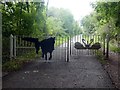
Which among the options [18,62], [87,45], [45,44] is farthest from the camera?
[87,45]

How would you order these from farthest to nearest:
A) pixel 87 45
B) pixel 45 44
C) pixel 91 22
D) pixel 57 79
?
pixel 91 22 < pixel 87 45 < pixel 45 44 < pixel 57 79

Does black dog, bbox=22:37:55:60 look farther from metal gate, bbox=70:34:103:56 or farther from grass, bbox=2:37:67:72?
metal gate, bbox=70:34:103:56

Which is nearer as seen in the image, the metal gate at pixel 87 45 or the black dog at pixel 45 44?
the black dog at pixel 45 44

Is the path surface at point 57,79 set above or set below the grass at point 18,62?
below

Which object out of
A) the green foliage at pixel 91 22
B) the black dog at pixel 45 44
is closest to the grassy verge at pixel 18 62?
the black dog at pixel 45 44

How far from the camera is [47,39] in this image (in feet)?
42.0

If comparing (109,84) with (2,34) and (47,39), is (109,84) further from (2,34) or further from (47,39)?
(2,34)

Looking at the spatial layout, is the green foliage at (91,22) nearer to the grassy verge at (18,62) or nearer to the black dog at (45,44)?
the grassy verge at (18,62)

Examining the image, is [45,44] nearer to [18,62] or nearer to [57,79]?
[18,62]

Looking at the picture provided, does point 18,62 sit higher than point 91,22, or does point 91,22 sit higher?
point 91,22

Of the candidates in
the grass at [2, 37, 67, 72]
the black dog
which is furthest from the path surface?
the black dog

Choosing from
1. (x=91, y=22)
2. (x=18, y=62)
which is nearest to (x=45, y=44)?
(x=18, y=62)

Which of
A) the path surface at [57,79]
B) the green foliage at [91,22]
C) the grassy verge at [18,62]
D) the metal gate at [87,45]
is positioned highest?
the green foliage at [91,22]

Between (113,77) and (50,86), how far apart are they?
256 centimetres
